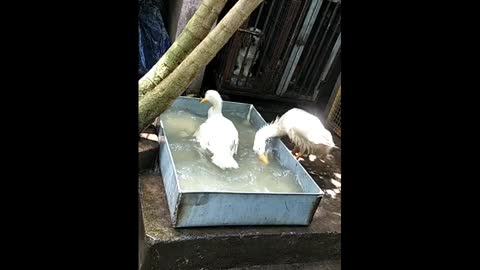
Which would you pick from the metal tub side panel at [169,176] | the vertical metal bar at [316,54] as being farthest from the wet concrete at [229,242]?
the vertical metal bar at [316,54]

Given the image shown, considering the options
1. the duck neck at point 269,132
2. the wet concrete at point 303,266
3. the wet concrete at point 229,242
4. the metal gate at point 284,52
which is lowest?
the wet concrete at point 303,266

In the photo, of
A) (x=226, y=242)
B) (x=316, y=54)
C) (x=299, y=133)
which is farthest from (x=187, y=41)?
(x=316, y=54)

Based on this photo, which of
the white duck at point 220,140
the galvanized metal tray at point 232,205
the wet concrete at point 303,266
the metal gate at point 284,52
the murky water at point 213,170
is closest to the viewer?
the galvanized metal tray at point 232,205

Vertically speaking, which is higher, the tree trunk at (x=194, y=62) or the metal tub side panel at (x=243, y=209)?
the tree trunk at (x=194, y=62)

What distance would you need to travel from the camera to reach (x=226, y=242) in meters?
3.23

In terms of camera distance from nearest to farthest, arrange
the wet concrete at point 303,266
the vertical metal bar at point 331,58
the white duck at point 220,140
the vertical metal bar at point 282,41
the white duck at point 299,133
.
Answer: the wet concrete at point 303,266 → the white duck at point 220,140 → the white duck at point 299,133 → the vertical metal bar at point 282,41 → the vertical metal bar at point 331,58

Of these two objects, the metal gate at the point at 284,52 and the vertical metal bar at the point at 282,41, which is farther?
the metal gate at the point at 284,52

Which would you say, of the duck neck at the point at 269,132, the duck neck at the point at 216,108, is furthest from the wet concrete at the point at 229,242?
the duck neck at the point at 216,108

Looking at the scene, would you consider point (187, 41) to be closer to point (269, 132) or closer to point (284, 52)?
point (269, 132)

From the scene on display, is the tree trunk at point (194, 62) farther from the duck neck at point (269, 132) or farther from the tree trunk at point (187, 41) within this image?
the duck neck at point (269, 132)

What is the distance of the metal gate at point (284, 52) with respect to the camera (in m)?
5.59

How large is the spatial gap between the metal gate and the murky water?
152 cm

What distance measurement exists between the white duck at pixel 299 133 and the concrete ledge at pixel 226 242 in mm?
992

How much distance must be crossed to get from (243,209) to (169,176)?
0.76 meters
